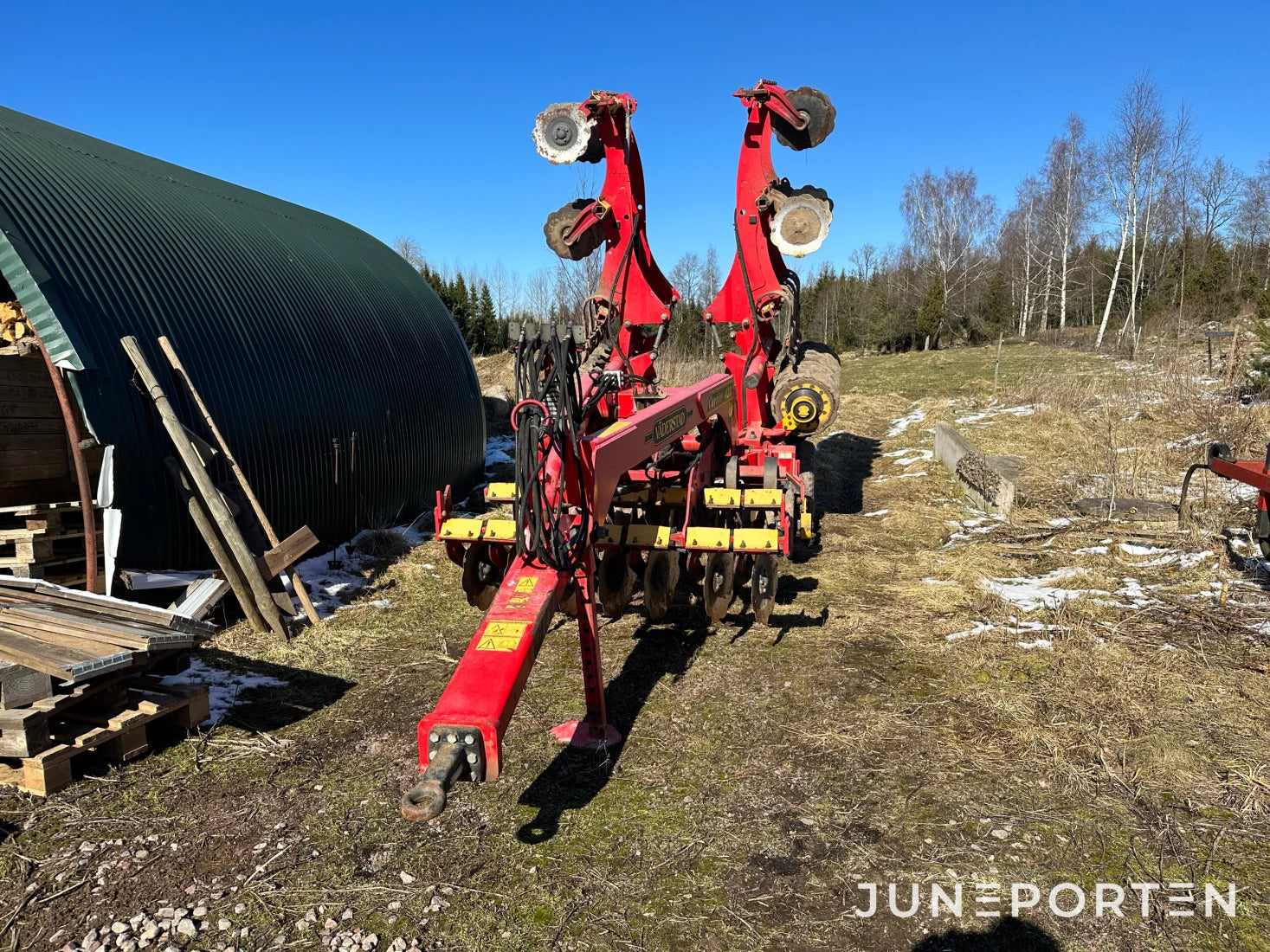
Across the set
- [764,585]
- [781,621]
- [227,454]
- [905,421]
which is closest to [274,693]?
[227,454]

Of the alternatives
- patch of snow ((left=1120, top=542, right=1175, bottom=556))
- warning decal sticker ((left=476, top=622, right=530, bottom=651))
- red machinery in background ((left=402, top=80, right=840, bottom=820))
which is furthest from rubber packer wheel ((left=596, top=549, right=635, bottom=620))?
patch of snow ((left=1120, top=542, right=1175, bottom=556))

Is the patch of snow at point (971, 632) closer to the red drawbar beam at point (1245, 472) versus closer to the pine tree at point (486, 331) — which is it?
the red drawbar beam at point (1245, 472)

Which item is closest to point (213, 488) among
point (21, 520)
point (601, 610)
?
point (21, 520)

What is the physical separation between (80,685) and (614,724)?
3191 millimetres

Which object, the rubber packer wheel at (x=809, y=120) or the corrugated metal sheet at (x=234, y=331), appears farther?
the rubber packer wheel at (x=809, y=120)

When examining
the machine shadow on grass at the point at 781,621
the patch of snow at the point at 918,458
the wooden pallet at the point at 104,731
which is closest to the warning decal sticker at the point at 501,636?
the wooden pallet at the point at 104,731

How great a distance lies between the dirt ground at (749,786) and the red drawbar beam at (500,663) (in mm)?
803

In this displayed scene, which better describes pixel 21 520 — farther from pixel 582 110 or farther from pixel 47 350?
pixel 582 110

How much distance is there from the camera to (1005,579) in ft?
27.2

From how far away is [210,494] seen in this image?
728cm

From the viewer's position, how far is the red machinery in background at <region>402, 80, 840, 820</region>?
4.15 m

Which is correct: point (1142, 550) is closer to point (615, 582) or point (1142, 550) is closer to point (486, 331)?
point (615, 582)

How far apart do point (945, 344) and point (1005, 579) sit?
36858 mm

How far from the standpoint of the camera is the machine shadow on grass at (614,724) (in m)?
4.49
